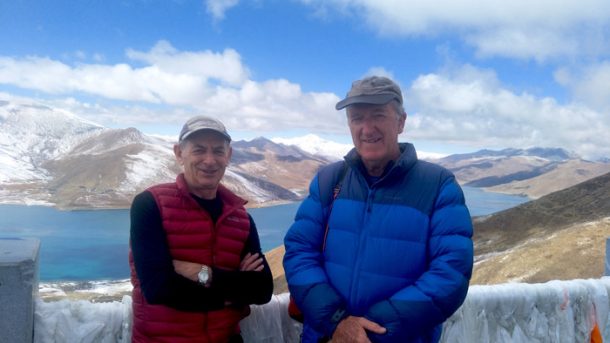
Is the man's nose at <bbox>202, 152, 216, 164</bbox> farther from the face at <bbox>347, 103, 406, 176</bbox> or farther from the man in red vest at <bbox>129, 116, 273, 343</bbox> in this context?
the face at <bbox>347, 103, 406, 176</bbox>

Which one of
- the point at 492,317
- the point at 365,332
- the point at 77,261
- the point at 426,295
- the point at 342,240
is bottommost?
the point at 77,261

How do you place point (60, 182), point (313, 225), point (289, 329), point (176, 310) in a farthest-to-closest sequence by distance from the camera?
1. point (60, 182)
2. point (289, 329)
3. point (313, 225)
4. point (176, 310)

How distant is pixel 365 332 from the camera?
2.25 meters

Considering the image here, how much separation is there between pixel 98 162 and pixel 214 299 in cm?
16204

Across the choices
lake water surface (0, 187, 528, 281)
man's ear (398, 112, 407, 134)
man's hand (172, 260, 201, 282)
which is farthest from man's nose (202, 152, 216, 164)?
lake water surface (0, 187, 528, 281)

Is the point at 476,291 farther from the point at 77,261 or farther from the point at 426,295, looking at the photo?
the point at 77,261

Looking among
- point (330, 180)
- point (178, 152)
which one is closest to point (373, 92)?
point (330, 180)

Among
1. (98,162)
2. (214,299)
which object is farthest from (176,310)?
(98,162)

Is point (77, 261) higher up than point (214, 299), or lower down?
lower down

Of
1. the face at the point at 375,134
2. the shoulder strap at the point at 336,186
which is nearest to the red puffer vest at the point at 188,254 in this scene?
the shoulder strap at the point at 336,186

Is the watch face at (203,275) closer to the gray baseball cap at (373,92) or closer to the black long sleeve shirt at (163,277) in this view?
the black long sleeve shirt at (163,277)

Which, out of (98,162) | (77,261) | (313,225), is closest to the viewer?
(313,225)

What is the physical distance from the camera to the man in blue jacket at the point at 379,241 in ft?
7.29

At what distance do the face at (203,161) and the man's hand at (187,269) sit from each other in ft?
1.20
